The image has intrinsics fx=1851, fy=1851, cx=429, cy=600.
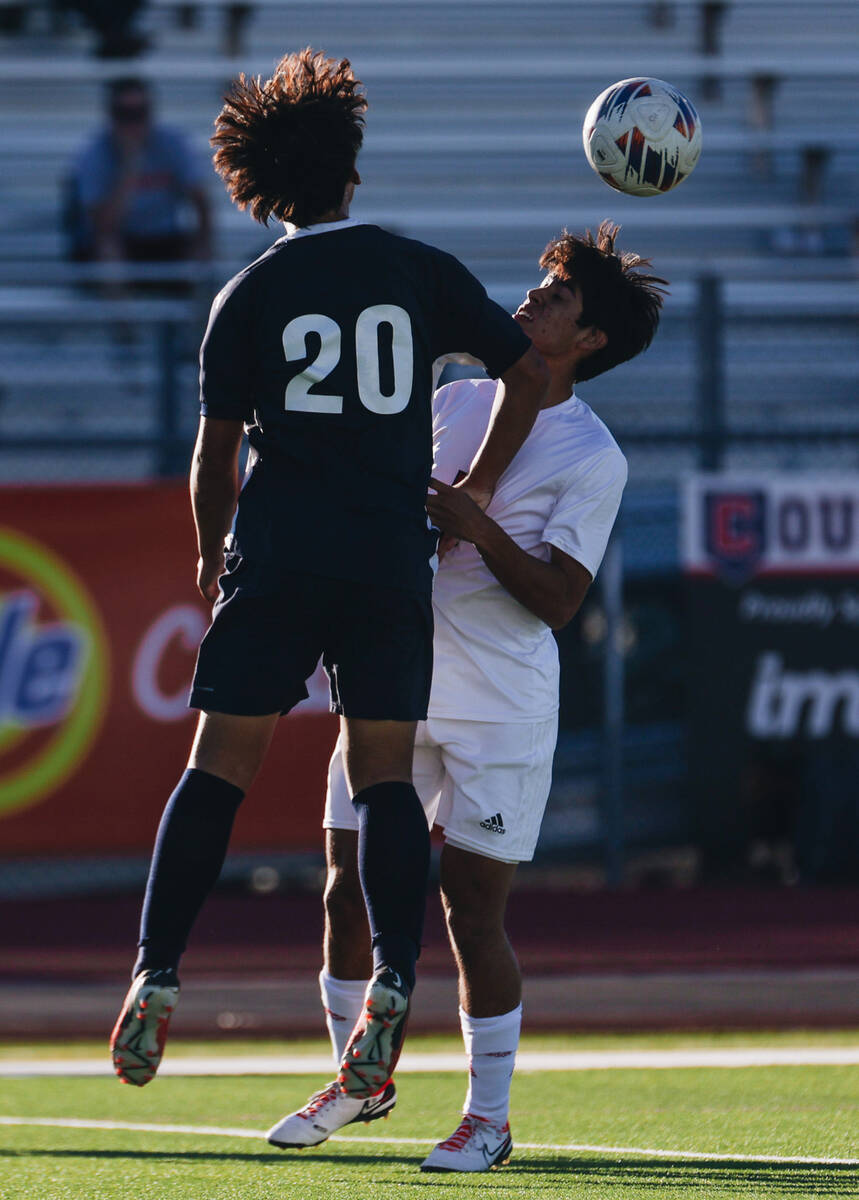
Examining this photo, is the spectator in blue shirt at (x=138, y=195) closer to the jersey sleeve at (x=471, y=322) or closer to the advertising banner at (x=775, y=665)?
the advertising banner at (x=775, y=665)

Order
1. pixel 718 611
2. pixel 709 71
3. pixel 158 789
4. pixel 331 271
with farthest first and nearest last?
pixel 709 71, pixel 718 611, pixel 158 789, pixel 331 271

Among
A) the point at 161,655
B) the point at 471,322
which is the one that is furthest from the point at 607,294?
the point at 161,655

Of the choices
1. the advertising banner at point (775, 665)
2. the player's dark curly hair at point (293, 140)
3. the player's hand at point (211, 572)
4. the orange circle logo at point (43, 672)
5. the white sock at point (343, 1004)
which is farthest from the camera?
the advertising banner at point (775, 665)

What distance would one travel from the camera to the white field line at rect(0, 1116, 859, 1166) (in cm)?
414

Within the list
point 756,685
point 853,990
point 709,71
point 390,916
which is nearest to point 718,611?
point 756,685

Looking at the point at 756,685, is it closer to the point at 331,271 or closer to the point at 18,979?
the point at 18,979

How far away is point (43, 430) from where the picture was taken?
1118 cm

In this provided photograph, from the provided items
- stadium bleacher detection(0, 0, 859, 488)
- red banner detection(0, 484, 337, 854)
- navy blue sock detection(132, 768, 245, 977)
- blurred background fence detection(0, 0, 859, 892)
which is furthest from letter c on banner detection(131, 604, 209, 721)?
navy blue sock detection(132, 768, 245, 977)

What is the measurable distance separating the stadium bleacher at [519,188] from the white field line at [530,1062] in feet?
14.3

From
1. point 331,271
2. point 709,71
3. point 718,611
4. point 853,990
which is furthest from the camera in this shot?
point 709,71

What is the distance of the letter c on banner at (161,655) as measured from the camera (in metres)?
9.75

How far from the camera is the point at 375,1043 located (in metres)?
3.32

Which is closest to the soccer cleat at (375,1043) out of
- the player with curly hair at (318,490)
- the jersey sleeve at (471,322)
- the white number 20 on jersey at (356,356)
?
the player with curly hair at (318,490)

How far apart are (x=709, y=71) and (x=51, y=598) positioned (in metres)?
6.63
